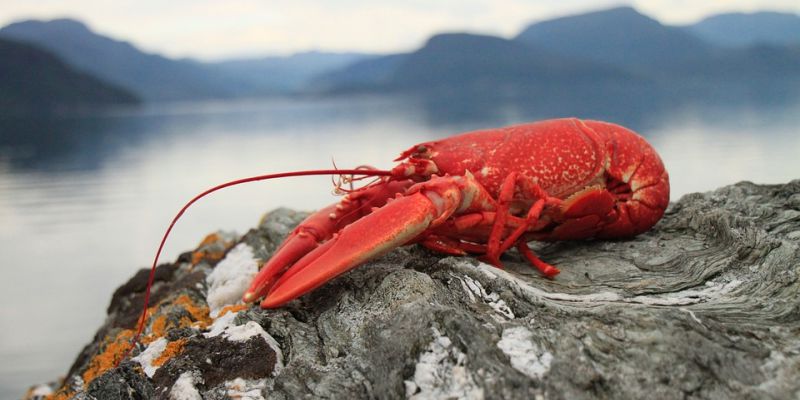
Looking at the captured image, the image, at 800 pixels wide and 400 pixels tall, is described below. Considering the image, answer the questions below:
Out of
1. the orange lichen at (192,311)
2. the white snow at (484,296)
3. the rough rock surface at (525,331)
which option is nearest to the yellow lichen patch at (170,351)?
the rough rock surface at (525,331)

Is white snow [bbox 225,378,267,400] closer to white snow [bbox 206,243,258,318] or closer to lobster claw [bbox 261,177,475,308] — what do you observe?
lobster claw [bbox 261,177,475,308]

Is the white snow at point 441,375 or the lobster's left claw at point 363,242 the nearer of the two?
the white snow at point 441,375

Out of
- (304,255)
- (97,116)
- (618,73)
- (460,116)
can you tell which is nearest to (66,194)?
(304,255)

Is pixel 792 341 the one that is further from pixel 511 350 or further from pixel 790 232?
pixel 790 232

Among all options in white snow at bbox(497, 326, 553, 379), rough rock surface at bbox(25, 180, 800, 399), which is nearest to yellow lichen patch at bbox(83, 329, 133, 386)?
rough rock surface at bbox(25, 180, 800, 399)

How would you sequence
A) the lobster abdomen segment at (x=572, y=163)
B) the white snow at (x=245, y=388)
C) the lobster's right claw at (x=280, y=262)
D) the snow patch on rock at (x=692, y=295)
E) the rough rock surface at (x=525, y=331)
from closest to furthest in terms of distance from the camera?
Result: the rough rock surface at (x=525, y=331) → the white snow at (x=245, y=388) → the snow patch on rock at (x=692, y=295) → the lobster's right claw at (x=280, y=262) → the lobster abdomen segment at (x=572, y=163)

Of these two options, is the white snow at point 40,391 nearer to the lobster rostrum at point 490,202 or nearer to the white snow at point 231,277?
the white snow at point 231,277

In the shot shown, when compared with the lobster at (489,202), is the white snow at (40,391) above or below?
below
